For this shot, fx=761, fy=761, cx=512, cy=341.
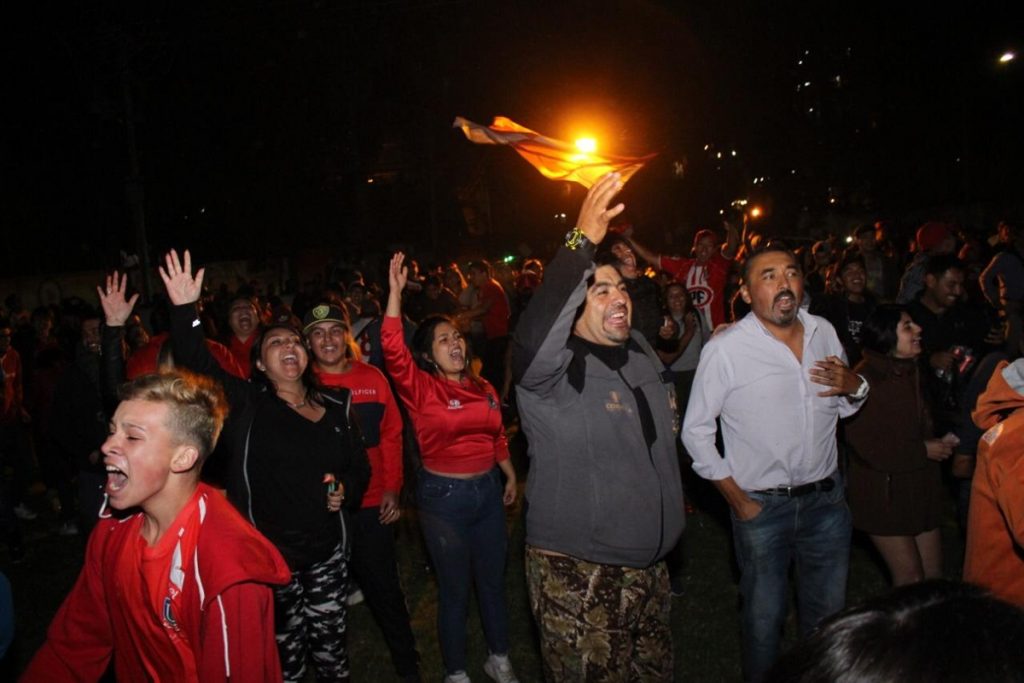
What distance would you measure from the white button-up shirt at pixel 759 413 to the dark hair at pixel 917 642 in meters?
2.85

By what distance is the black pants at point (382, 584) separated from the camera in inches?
183

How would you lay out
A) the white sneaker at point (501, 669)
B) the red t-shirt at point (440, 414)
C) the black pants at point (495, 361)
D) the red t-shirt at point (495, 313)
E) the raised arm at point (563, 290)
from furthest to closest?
the red t-shirt at point (495, 313), the black pants at point (495, 361), the white sneaker at point (501, 669), the red t-shirt at point (440, 414), the raised arm at point (563, 290)

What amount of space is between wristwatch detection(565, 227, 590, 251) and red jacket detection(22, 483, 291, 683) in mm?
1572

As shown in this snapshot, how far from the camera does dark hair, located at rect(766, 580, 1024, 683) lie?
1074 millimetres

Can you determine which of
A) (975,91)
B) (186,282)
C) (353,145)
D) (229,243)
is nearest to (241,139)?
(229,243)

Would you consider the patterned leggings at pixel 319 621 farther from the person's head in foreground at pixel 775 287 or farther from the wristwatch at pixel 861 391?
the wristwatch at pixel 861 391

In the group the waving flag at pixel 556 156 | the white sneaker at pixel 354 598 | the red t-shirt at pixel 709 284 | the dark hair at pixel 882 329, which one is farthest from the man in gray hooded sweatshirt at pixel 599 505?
the red t-shirt at pixel 709 284

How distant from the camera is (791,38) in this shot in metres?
39.2

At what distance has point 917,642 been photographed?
3.63ft

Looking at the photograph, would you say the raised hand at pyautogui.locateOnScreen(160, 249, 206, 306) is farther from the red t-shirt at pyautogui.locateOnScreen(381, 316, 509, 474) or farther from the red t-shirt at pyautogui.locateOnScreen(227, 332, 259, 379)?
the red t-shirt at pyautogui.locateOnScreen(227, 332, 259, 379)

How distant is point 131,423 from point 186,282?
136cm

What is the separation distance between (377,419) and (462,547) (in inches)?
43.0

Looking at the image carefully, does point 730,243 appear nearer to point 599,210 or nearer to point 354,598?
point 354,598

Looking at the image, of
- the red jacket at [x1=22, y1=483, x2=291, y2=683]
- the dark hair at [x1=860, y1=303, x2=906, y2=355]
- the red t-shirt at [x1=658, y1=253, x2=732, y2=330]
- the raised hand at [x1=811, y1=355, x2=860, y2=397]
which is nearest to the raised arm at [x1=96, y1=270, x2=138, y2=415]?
the red jacket at [x1=22, y1=483, x2=291, y2=683]
